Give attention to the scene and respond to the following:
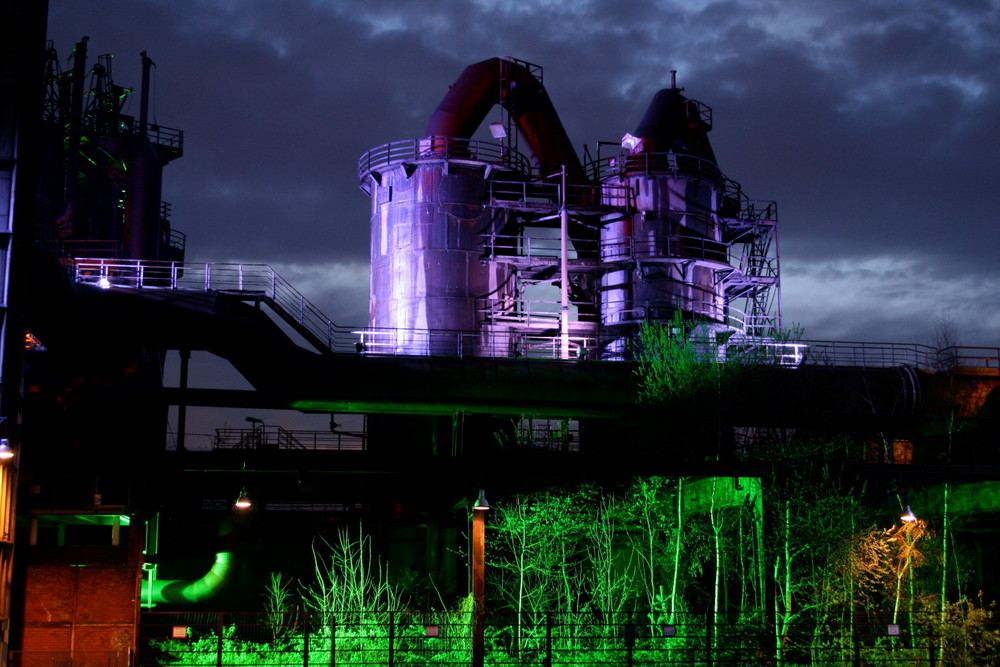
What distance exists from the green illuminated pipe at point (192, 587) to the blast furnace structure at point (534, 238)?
9.39 m

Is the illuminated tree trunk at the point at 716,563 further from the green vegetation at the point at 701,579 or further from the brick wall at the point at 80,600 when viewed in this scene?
the brick wall at the point at 80,600

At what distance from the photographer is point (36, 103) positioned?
81.1 feet

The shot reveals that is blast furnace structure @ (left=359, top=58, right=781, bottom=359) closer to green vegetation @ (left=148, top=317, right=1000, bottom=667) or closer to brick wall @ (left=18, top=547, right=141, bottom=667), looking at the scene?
green vegetation @ (left=148, top=317, right=1000, bottom=667)

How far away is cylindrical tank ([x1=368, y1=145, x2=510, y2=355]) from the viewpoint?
41.7m

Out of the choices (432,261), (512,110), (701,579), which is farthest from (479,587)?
(512,110)

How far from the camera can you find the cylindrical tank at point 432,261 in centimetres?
4169

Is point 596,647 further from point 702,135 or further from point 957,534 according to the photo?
point 702,135

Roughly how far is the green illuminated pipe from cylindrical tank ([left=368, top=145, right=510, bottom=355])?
9739 mm

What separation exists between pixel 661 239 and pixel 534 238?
5089 millimetres

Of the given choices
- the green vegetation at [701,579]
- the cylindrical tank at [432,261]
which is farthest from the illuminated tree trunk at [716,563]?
the cylindrical tank at [432,261]

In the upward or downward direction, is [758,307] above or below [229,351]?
above

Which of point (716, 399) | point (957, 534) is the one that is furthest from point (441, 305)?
point (957, 534)

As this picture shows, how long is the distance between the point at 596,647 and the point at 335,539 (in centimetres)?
1582

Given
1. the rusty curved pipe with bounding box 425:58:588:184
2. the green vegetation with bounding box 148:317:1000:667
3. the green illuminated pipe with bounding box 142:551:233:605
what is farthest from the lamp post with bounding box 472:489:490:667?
the rusty curved pipe with bounding box 425:58:588:184
